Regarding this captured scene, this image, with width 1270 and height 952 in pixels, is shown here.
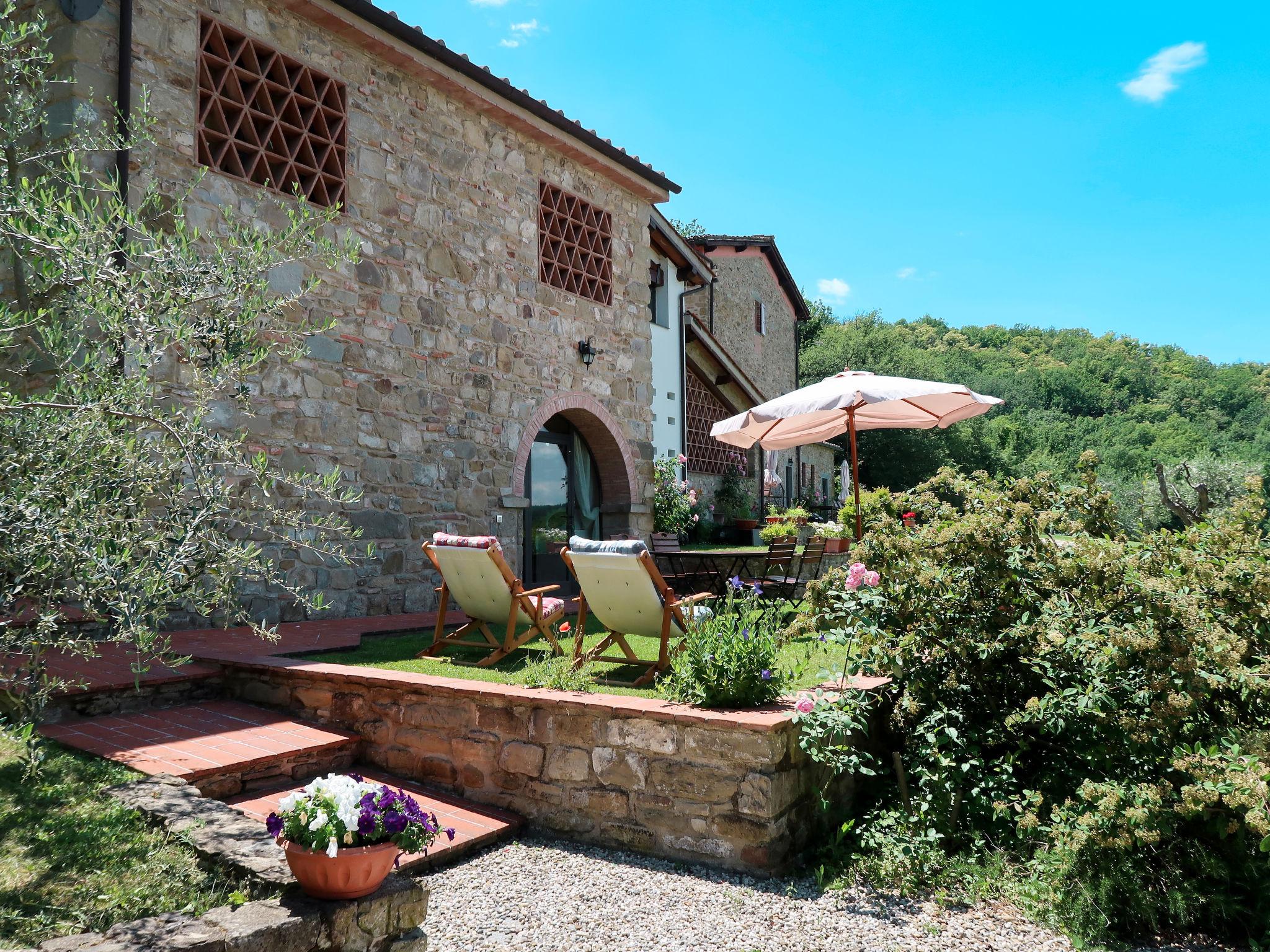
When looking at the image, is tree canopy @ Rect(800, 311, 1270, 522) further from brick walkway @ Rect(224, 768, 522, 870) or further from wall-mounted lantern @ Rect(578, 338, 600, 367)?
brick walkway @ Rect(224, 768, 522, 870)

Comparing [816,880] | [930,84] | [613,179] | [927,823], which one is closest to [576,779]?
[816,880]

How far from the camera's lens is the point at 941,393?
742cm

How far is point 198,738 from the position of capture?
427 cm

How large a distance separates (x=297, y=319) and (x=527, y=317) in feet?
9.69

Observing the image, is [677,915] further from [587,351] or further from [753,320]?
[753,320]

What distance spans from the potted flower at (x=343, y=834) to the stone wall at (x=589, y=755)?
1358 millimetres

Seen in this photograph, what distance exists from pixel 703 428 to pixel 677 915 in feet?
40.8

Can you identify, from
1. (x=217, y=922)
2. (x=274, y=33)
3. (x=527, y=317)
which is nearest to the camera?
(x=217, y=922)

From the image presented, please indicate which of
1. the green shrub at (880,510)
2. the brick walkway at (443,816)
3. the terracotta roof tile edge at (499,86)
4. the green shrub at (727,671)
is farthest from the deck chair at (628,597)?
the terracotta roof tile edge at (499,86)

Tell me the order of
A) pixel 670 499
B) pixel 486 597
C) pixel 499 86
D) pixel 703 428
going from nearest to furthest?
pixel 486 597
pixel 499 86
pixel 670 499
pixel 703 428

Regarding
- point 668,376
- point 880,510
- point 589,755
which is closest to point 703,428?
Result: point 668,376

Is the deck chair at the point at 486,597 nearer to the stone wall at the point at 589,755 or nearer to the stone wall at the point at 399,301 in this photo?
the stone wall at the point at 589,755

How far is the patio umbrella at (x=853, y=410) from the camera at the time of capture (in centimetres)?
750

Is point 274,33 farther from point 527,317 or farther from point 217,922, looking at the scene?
point 217,922
